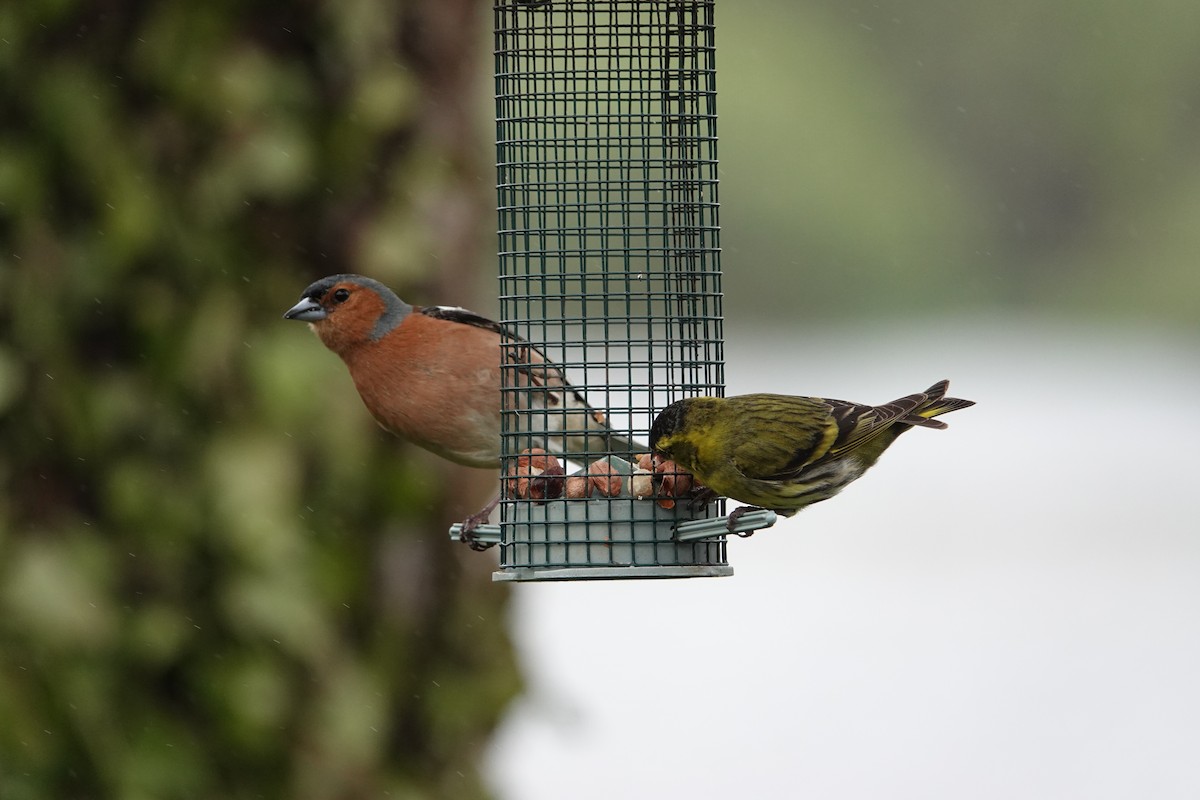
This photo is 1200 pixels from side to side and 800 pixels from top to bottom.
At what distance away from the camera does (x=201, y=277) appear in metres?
4.67

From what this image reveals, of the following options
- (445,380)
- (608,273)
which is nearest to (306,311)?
(445,380)

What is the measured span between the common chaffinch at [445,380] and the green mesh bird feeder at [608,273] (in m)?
0.03

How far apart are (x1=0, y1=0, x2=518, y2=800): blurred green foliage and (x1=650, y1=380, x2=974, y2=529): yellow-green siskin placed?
1.07 metres

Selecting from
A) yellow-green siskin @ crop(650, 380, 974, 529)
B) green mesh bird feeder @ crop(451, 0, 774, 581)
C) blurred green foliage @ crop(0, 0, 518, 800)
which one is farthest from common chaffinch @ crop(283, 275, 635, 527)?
yellow-green siskin @ crop(650, 380, 974, 529)

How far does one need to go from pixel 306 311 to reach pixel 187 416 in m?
0.49

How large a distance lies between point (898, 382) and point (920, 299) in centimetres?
249

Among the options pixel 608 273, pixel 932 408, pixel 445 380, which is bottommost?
pixel 932 408

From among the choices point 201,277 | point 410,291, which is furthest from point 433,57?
point 201,277

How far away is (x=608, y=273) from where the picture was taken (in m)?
4.79

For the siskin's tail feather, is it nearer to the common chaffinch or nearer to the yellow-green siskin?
the yellow-green siskin

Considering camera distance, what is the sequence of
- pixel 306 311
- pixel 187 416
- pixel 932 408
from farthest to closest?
pixel 932 408
pixel 306 311
pixel 187 416

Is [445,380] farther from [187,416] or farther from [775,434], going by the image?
[775,434]

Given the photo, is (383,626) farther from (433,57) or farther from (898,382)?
(898,382)

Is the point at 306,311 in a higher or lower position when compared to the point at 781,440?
higher
